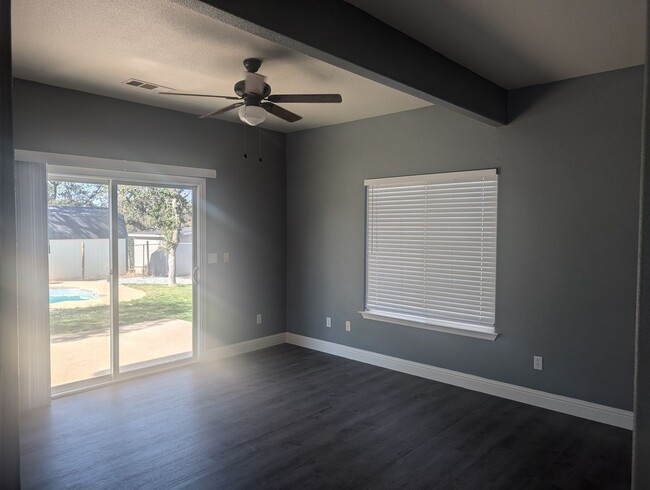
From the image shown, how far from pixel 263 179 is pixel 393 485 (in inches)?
159

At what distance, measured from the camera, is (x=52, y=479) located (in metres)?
2.85

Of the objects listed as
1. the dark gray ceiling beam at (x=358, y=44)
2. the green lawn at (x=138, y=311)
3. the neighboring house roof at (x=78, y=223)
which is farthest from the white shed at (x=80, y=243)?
the dark gray ceiling beam at (x=358, y=44)

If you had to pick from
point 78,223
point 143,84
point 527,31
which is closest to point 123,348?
point 78,223

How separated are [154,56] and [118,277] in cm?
231

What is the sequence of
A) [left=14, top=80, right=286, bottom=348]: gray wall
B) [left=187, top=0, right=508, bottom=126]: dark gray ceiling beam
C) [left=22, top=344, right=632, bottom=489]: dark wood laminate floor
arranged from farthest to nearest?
[left=14, top=80, right=286, bottom=348]: gray wall < [left=22, top=344, right=632, bottom=489]: dark wood laminate floor < [left=187, top=0, right=508, bottom=126]: dark gray ceiling beam

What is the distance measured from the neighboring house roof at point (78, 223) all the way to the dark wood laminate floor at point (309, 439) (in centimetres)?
150

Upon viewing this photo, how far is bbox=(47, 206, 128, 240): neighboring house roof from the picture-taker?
4.21 meters

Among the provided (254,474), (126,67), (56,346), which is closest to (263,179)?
(126,67)

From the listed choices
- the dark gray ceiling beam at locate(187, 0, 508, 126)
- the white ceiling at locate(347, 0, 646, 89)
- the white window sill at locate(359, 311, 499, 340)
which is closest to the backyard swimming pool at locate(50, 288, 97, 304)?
the white window sill at locate(359, 311, 499, 340)

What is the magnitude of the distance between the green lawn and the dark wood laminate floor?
0.64 metres

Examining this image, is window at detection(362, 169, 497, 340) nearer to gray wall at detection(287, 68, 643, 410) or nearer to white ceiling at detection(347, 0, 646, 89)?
gray wall at detection(287, 68, 643, 410)

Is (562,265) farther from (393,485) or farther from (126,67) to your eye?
(126,67)

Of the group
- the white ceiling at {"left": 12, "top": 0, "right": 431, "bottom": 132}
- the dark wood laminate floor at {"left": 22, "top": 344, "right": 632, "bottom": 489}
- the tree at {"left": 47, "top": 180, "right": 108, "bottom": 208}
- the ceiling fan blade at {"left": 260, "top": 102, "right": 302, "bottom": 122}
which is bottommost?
the dark wood laminate floor at {"left": 22, "top": 344, "right": 632, "bottom": 489}

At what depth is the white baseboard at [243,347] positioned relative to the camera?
17.8 ft
